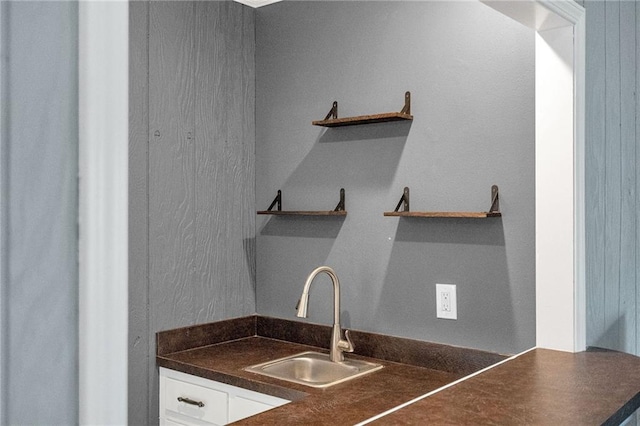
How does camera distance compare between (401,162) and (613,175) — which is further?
(401,162)

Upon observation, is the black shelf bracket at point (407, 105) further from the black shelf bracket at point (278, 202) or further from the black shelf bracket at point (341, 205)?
the black shelf bracket at point (278, 202)

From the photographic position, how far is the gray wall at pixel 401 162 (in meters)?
2.26

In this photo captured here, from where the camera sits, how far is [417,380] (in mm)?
2277

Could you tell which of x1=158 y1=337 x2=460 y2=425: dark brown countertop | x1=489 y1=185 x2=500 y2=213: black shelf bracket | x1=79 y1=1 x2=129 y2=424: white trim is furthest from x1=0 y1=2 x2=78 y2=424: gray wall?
x1=489 y1=185 x2=500 y2=213: black shelf bracket

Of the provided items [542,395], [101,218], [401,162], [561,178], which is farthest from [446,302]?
[101,218]

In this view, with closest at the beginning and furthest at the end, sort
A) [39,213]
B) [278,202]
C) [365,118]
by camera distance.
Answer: [39,213], [365,118], [278,202]

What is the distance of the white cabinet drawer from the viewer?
94.9 inches

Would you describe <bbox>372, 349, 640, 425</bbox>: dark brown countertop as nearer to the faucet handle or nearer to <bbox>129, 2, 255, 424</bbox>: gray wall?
the faucet handle

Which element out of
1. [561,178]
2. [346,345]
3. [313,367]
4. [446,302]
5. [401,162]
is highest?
[401,162]

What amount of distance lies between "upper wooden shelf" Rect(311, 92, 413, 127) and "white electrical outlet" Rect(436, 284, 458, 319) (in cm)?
66

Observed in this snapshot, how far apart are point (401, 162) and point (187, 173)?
0.92m

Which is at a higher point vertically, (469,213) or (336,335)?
(469,213)

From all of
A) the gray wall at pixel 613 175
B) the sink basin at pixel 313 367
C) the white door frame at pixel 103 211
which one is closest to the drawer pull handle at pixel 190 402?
the sink basin at pixel 313 367

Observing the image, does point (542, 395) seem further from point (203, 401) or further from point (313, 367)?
point (203, 401)
